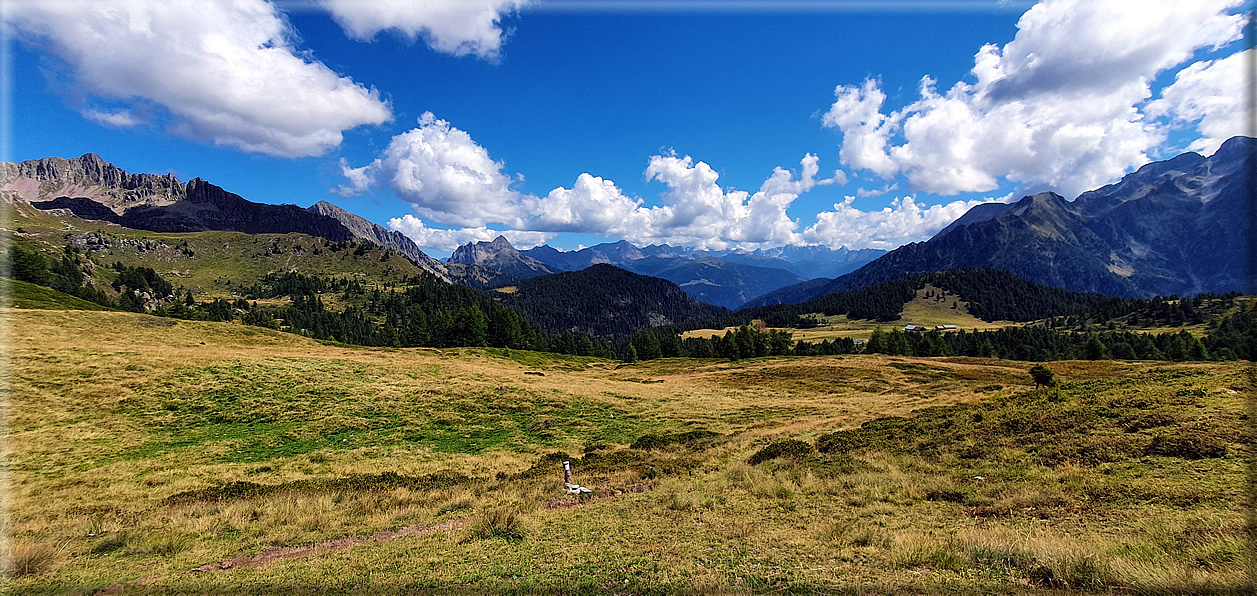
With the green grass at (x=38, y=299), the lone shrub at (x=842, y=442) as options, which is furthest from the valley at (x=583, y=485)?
the green grass at (x=38, y=299)

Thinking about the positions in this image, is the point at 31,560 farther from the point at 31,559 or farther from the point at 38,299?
the point at 38,299

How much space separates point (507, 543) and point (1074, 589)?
37.8 ft

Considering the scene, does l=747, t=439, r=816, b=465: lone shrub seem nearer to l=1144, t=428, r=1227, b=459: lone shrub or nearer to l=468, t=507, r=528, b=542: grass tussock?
l=1144, t=428, r=1227, b=459: lone shrub

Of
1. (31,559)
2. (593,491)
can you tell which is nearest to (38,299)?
(31,559)

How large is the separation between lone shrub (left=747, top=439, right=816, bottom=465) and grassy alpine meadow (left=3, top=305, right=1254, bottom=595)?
15 cm

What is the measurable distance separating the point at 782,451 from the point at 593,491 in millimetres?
9595

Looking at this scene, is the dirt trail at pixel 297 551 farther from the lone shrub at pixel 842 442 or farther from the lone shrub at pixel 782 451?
the lone shrub at pixel 842 442

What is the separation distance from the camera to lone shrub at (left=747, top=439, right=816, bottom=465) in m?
20.0

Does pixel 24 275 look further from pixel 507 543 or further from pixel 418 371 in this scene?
pixel 507 543

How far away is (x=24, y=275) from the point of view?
94000 millimetres

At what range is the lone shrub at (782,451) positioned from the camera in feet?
65.5

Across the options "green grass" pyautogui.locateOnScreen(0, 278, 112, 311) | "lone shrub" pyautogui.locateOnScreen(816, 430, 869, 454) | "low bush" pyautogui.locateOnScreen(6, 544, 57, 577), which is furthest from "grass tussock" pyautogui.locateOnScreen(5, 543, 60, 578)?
"green grass" pyautogui.locateOnScreen(0, 278, 112, 311)

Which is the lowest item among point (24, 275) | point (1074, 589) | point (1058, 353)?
point (1058, 353)

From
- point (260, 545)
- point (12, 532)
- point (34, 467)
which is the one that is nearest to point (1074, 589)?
point (260, 545)
